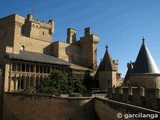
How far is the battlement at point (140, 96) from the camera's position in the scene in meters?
13.2

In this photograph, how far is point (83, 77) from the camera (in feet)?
108

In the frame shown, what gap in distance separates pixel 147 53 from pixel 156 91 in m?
9.08

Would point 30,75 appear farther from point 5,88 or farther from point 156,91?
point 156,91

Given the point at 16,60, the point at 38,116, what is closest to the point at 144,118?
the point at 38,116

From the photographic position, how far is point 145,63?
21547 mm

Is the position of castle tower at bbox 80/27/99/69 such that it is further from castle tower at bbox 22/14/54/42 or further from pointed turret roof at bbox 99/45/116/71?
pointed turret roof at bbox 99/45/116/71

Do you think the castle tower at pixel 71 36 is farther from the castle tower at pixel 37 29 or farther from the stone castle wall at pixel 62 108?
the stone castle wall at pixel 62 108

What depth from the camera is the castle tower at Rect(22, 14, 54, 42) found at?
3946 cm

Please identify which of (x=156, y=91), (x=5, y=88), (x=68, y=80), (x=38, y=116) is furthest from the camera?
(x=68, y=80)

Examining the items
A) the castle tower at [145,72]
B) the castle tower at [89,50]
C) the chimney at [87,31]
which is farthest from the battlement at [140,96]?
the chimney at [87,31]

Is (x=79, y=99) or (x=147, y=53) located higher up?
(x=147, y=53)

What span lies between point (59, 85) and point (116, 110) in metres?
13.7

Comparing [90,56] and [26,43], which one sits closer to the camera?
[26,43]

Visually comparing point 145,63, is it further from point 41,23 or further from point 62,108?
point 41,23
